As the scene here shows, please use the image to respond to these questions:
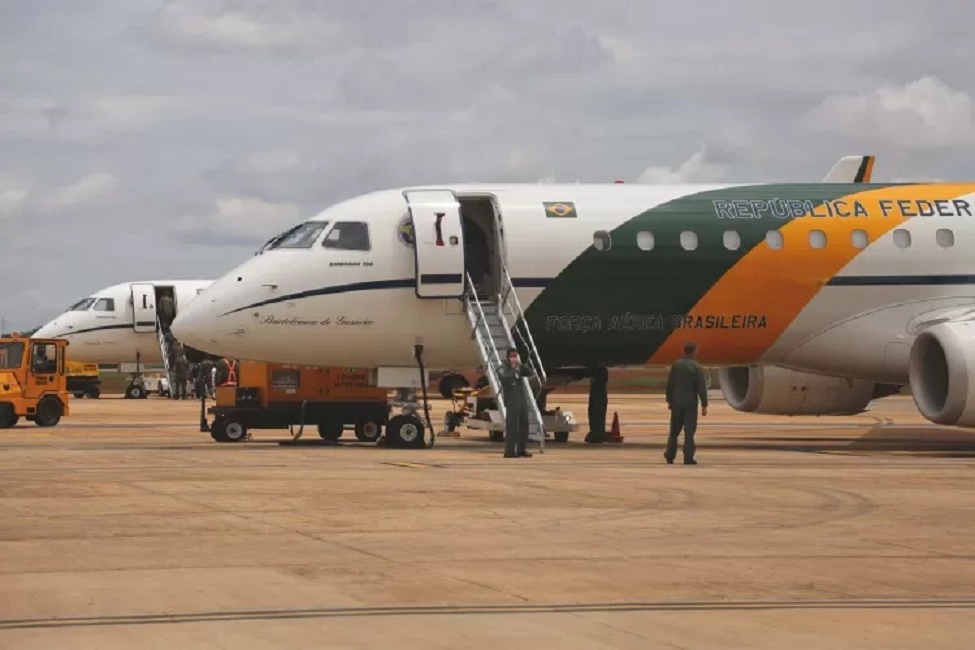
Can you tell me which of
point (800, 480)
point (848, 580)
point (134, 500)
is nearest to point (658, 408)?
point (800, 480)

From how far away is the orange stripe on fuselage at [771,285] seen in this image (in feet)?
87.7

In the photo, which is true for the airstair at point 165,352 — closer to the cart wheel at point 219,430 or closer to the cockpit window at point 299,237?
the cart wheel at point 219,430

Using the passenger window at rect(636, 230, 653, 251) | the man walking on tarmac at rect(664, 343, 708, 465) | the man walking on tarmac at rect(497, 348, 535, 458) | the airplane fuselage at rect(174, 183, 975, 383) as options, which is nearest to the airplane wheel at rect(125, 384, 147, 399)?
the airplane fuselage at rect(174, 183, 975, 383)

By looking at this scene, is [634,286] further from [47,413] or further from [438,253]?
[47,413]

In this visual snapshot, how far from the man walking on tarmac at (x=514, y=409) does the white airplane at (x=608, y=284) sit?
5.05 ft

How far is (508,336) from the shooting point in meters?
26.0

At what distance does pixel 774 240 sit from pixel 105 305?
4060cm

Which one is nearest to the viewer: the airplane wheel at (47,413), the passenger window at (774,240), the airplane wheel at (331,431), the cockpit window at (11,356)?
the passenger window at (774,240)

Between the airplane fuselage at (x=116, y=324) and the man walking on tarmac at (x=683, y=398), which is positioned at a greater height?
the airplane fuselage at (x=116, y=324)

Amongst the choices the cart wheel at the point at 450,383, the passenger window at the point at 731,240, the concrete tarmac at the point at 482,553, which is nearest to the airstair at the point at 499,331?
the concrete tarmac at the point at 482,553

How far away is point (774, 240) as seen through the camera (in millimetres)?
26891

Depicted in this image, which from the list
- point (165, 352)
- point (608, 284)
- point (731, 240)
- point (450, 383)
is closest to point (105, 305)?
point (165, 352)

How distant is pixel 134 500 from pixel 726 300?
13.1 m

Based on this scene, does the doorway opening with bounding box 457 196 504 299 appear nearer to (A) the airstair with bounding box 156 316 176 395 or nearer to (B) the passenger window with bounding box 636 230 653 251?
(B) the passenger window with bounding box 636 230 653 251
